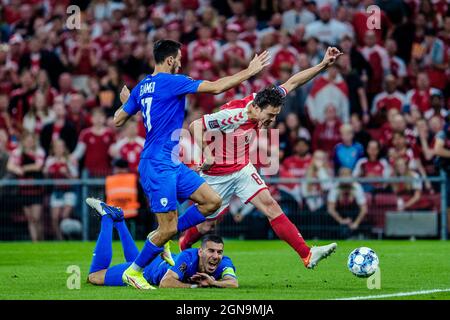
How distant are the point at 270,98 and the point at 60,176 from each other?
33.7ft

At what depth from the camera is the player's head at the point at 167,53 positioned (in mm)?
12445

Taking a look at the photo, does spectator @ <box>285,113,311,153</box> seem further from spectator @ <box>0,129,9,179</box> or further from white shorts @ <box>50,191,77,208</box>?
spectator @ <box>0,129,9,179</box>

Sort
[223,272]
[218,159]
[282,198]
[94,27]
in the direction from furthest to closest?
1. [94,27]
2. [282,198]
3. [218,159]
4. [223,272]

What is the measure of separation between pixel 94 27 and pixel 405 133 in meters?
8.28

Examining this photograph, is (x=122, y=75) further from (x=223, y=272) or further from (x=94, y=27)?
(x=223, y=272)

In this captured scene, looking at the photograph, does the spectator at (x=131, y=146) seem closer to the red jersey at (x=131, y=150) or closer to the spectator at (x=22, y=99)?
the red jersey at (x=131, y=150)

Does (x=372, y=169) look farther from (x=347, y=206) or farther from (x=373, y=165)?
(x=347, y=206)

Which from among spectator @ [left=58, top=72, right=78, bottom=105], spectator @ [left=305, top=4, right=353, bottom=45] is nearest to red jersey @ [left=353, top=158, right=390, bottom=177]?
spectator @ [left=305, top=4, right=353, bottom=45]

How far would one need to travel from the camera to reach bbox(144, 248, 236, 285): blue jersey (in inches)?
482

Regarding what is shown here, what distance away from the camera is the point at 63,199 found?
22.2m

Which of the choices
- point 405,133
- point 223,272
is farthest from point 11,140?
point 223,272

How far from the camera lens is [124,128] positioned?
22562mm

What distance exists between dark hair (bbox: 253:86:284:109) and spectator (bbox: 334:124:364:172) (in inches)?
366

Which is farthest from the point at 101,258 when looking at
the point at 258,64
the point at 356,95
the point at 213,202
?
the point at 356,95
